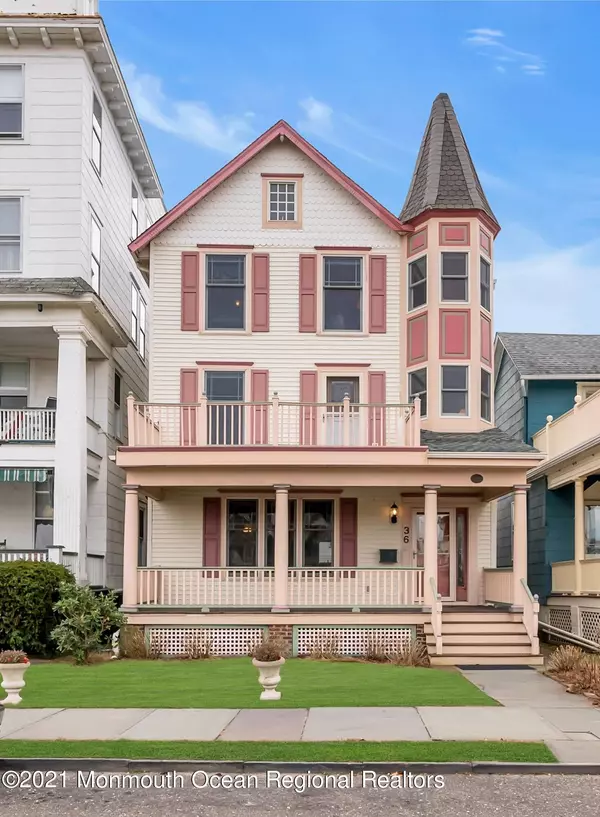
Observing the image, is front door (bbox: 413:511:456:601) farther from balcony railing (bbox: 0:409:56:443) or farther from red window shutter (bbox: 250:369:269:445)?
balcony railing (bbox: 0:409:56:443)

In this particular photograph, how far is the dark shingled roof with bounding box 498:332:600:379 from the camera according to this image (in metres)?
25.4

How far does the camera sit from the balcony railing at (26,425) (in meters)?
22.2

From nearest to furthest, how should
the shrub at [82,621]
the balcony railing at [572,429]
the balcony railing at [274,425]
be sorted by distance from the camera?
the shrub at [82,621]
the balcony railing at [572,429]
the balcony railing at [274,425]

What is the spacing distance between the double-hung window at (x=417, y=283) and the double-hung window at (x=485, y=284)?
136 centimetres

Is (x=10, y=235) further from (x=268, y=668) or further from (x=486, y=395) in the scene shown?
(x=268, y=668)

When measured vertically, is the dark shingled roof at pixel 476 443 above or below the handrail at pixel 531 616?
above

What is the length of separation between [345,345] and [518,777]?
49.6ft

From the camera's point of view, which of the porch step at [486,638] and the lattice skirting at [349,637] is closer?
the porch step at [486,638]

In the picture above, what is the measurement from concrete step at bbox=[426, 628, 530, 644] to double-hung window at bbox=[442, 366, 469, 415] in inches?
221

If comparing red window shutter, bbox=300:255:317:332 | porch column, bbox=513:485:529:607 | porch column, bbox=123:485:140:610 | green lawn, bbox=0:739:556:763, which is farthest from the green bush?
porch column, bbox=513:485:529:607

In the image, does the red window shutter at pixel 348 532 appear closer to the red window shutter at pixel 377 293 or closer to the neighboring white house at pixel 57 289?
the red window shutter at pixel 377 293

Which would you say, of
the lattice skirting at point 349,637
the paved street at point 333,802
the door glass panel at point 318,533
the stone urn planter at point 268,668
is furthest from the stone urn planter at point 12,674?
the door glass panel at point 318,533

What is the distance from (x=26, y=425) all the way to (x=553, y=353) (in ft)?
45.5

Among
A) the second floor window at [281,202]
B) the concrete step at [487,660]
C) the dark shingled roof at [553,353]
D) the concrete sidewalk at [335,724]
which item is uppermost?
the second floor window at [281,202]
